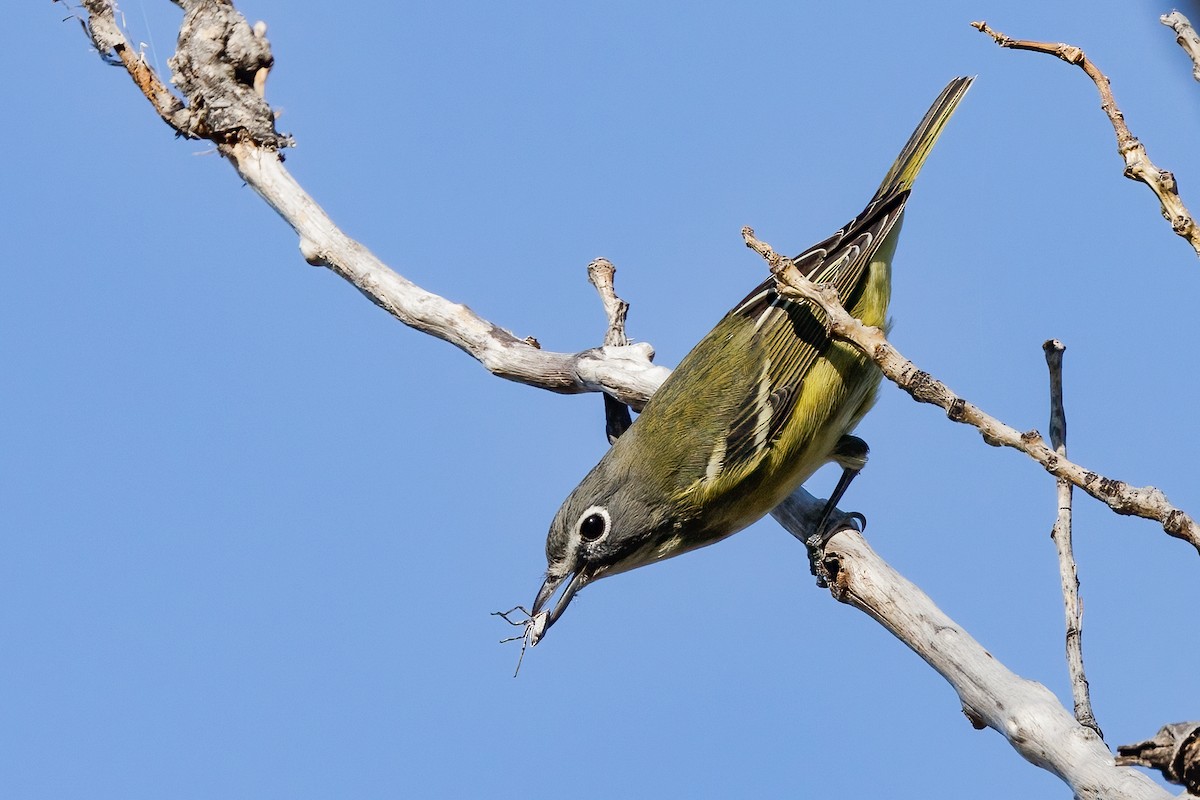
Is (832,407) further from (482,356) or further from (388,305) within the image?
(388,305)

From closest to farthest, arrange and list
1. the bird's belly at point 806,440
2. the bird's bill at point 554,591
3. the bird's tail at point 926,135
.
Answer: the bird's bill at point 554,591 < the bird's belly at point 806,440 < the bird's tail at point 926,135

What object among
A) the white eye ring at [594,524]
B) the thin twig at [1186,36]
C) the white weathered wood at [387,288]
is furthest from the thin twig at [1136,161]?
the white eye ring at [594,524]

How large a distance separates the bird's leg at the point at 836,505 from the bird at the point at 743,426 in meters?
0.01

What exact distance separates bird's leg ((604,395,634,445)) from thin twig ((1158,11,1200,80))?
4.40 metres

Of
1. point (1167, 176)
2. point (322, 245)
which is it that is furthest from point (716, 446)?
point (1167, 176)

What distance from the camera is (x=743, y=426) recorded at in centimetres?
685

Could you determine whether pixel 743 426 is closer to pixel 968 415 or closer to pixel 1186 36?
pixel 968 415

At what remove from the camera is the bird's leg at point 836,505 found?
19.2ft

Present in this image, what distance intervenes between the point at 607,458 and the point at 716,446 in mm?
628

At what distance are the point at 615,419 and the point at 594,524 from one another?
45.7 inches

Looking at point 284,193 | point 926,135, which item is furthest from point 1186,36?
point 284,193

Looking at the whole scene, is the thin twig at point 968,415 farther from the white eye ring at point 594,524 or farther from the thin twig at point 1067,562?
the white eye ring at point 594,524

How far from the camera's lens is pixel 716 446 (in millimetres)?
6738

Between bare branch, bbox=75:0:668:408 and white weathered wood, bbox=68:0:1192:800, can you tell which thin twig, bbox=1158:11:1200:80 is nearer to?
white weathered wood, bbox=68:0:1192:800
